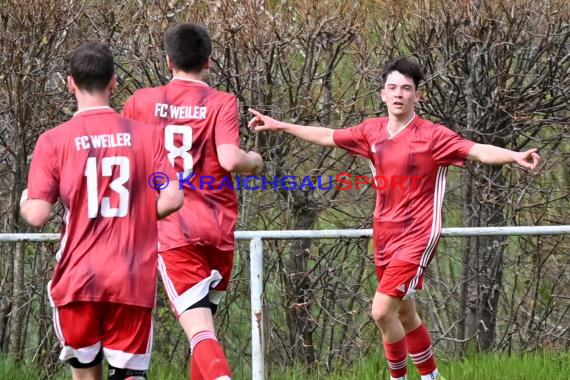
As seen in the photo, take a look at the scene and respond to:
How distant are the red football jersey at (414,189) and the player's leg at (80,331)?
2358mm

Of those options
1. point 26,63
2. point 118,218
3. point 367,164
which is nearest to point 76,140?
point 118,218

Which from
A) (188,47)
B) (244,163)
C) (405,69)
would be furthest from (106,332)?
(405,69)

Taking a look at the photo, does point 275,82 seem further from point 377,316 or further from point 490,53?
point 377,316

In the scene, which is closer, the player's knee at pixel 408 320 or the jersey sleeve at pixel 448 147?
the jersey sleeve at pixel 448 147

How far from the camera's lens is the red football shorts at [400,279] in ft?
20.8

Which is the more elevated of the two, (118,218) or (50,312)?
(118,218)

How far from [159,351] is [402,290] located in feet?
8.04

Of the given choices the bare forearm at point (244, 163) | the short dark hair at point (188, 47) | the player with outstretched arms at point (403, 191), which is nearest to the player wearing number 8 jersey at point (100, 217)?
the bare forearm at point (244, 163)

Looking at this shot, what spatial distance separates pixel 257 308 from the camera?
21.6 feet

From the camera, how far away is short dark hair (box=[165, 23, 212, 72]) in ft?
18.5

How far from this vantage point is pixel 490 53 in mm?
8305

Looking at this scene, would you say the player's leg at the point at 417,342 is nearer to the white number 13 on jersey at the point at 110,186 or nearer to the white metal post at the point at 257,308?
the white metal post at the point at 257,308

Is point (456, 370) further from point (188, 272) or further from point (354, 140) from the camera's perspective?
point (188, 272)

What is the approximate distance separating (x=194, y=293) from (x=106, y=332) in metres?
1.10
